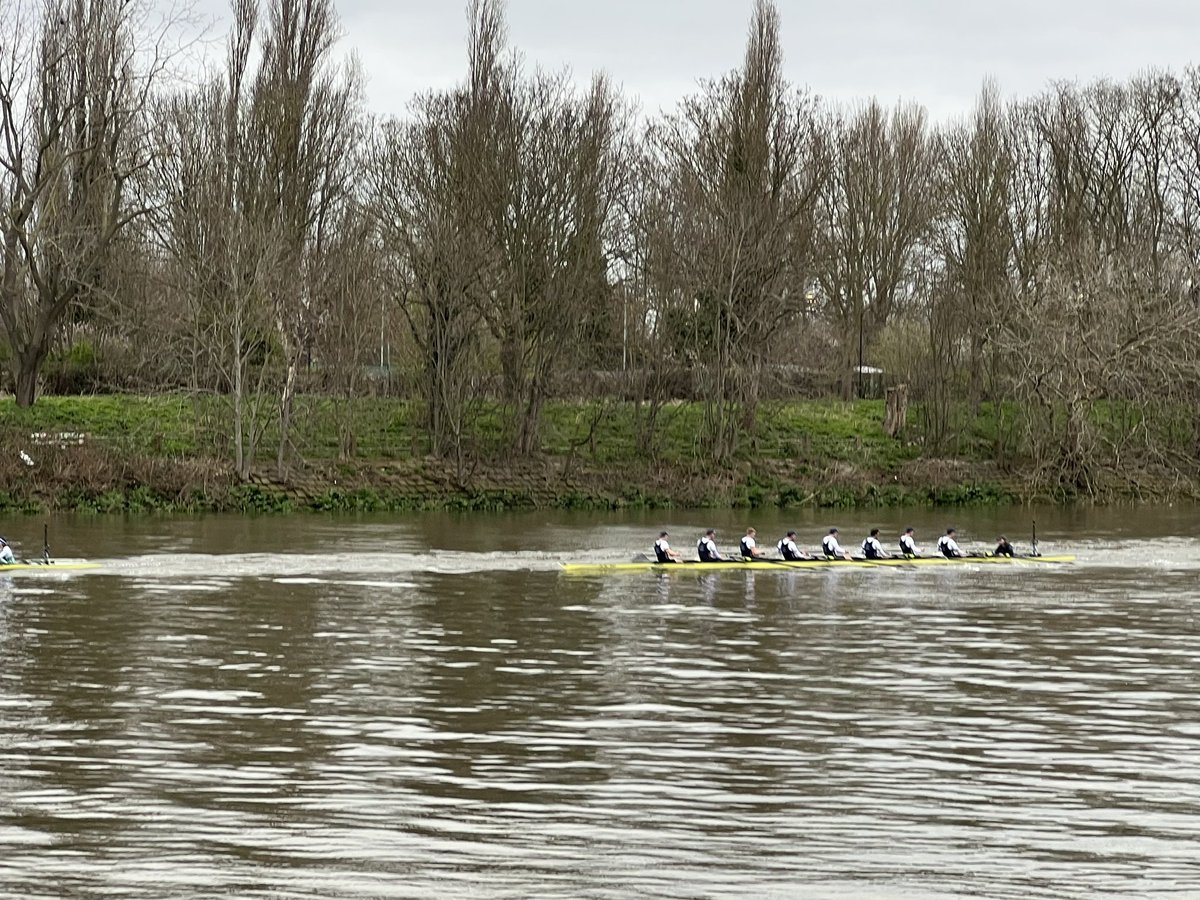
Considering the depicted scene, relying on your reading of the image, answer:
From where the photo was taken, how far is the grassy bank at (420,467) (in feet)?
163

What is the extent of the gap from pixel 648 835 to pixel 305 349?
4335 cm

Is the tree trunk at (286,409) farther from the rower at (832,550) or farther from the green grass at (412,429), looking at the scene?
the rower at (832,550)

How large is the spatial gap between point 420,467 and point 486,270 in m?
6.75

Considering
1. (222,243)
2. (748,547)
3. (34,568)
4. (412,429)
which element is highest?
(222,243)

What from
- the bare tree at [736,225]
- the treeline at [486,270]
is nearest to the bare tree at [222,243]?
the treeline at [486,270]

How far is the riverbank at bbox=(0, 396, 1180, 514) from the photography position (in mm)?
49750

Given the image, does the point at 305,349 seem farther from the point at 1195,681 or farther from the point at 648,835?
the point at 648,835

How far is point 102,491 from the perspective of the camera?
49.3 metres

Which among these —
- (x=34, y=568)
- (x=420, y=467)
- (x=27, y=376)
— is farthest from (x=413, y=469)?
(x=34, y=568)

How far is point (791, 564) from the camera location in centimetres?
3609

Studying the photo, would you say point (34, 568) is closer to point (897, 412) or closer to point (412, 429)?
point (412, 429)

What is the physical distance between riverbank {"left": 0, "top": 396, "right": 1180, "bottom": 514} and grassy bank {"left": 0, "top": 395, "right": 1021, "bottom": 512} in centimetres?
5

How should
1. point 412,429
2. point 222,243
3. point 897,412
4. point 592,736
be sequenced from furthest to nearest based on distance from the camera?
point 897,412, point 412,429, point 222,243, point 592,736

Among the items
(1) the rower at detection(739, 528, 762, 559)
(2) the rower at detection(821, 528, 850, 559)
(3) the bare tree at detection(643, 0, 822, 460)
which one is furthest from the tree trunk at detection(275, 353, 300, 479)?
(2) the rower at detection(821, 528, 850, 559)
